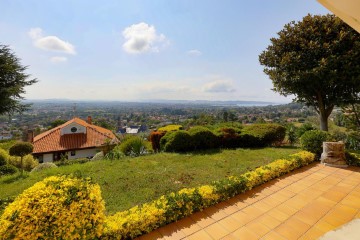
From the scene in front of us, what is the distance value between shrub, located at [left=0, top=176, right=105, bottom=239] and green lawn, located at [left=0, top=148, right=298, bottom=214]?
70.3 inches

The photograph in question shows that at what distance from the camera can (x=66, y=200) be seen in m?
2.64

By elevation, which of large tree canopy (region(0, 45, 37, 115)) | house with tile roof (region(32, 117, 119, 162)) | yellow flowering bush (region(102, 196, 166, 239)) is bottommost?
house with tile roof (region(32, 117, 119, 162))

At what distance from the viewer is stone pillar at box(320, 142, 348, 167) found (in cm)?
716

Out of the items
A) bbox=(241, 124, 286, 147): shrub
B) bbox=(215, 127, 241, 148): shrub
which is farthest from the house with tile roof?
bbox=(241, 124, 286, 147): shrub

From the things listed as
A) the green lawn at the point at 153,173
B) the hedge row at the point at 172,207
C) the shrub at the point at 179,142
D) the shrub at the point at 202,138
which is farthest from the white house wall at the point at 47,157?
the hedge row at the point at 172,207

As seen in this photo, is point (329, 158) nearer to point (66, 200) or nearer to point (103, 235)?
point (103, 235)

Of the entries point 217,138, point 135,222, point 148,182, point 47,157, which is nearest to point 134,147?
point 217,138

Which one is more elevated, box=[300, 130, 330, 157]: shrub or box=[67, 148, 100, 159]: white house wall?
box=[300, 130, 330, 157]: shrub

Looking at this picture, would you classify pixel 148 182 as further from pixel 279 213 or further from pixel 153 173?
pixel 279 213

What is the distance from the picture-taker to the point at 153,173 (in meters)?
7.04

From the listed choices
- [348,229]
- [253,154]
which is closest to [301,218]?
[348,229]

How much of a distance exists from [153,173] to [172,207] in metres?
3.14

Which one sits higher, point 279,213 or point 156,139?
point 156,139

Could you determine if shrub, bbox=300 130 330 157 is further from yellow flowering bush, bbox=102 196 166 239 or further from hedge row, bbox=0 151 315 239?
yellow flowering bush, bbox=102 196 166 239
